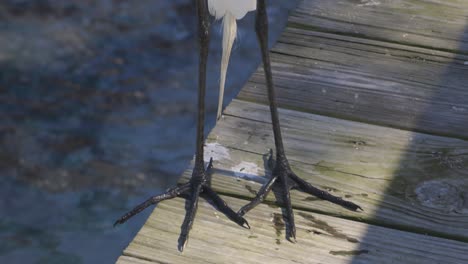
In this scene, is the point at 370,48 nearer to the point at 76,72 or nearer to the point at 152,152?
the point at 152,152

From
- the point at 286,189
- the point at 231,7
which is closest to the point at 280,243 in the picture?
the point at 286,189

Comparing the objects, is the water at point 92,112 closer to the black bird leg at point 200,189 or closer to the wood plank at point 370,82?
the wood plank at point 370,82

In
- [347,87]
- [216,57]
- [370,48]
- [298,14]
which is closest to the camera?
[347,87]

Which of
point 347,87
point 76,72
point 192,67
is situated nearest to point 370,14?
point 347,87

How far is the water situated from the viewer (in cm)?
318

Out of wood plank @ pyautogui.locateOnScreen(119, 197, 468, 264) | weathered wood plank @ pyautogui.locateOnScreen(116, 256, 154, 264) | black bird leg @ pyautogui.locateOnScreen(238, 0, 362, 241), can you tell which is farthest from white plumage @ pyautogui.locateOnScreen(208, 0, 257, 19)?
weathered wood plank @ pyautogui.locateOnScreen(116, 256, 154, 264)

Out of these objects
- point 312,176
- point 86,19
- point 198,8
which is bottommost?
point 86,19

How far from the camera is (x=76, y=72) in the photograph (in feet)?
13.1

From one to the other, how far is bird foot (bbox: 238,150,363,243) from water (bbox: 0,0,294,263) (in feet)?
3.56

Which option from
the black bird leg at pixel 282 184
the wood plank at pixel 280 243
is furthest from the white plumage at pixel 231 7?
the wood plank at pixel 280 243

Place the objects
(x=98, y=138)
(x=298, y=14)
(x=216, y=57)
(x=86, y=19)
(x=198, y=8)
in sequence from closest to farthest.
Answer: (x=198, y=8)
(x=298, y=14)
(x=98, y=138)
(x=216, y=57)
(x=86, y=19)

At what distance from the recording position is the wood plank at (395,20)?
2465mm

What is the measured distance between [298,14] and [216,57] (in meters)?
1.63

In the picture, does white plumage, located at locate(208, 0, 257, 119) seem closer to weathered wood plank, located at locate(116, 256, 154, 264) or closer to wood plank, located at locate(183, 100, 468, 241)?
wood plank, located at locate(183, 100, 468, 241)
